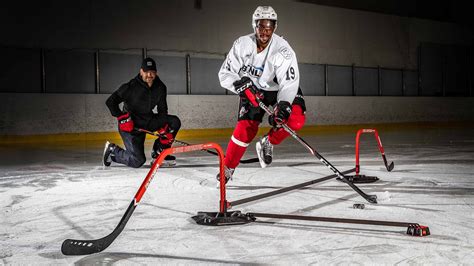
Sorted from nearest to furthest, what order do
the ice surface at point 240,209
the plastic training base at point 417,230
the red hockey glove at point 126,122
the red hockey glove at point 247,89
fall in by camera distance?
the ice surface at point 240,209
the plastic training base at point 417,230
the red hockey glove at point 247,89
the red hockey glove at point 126,122

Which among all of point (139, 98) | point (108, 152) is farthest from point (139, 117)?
point (108, 152)

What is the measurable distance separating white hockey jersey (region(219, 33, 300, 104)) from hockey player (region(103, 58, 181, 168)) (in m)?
1.62

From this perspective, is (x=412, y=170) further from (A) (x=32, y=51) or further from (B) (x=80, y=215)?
(A) (x=32, y=51)

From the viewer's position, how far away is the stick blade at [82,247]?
7.23 ft

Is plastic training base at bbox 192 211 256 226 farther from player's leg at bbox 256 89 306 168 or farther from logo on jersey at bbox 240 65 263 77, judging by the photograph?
logo on jersey at bbox 240 65 263 77

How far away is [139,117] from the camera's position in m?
5.64

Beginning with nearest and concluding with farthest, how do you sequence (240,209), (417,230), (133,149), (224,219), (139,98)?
(417,230) < (224,219) < (240,209) < (133,149) < (139,98)

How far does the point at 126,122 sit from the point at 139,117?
0.43 meters

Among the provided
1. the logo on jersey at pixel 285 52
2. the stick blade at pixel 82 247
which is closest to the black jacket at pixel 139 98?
the logo on jersey at pixel 285 52

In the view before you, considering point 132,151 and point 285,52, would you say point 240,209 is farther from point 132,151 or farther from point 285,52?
point 132,151

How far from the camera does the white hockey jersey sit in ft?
13.0

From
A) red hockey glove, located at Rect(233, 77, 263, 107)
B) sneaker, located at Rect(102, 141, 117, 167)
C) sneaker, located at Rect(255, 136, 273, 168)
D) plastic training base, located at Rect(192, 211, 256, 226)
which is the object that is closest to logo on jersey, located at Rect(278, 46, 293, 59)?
red hockey glove, located at Rect(233, 77, 263, 107)

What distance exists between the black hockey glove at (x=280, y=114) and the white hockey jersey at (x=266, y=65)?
0.70 ft

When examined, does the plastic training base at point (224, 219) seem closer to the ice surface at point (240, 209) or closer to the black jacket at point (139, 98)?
the ice surface at point (240, 209)
